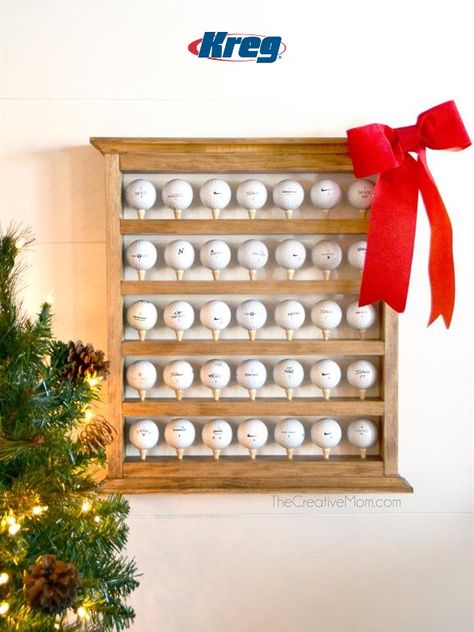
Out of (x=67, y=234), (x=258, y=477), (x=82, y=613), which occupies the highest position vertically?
(x=67, y=234)

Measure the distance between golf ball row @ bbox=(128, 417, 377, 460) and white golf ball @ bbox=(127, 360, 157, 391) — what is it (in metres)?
0.08

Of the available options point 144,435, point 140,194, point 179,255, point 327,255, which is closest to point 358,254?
point 327,255

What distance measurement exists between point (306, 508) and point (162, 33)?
1136 mm

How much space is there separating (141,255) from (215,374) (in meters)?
0.31

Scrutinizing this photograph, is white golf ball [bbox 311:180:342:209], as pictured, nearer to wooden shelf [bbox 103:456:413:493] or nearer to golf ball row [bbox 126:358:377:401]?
golf ball row [bbox 126:358:377:401]

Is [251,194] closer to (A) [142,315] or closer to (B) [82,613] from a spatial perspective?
(A) [142,315]

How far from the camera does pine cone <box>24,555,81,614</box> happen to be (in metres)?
0.98

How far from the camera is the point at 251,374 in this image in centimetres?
157

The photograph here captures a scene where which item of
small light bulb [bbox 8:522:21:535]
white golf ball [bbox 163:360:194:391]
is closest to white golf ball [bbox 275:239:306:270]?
white golf ball [bbox 163:360:194:391]

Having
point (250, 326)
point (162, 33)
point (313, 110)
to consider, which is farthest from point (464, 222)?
point (162, 33)

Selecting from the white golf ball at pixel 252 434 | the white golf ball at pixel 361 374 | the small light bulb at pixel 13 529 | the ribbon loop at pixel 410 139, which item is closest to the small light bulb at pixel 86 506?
the small light bulb at pixel 13 529

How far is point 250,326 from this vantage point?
1.57 meters

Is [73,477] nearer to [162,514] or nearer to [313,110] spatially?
[162,514]

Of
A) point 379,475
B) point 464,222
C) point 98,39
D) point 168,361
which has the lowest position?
point 379,475
